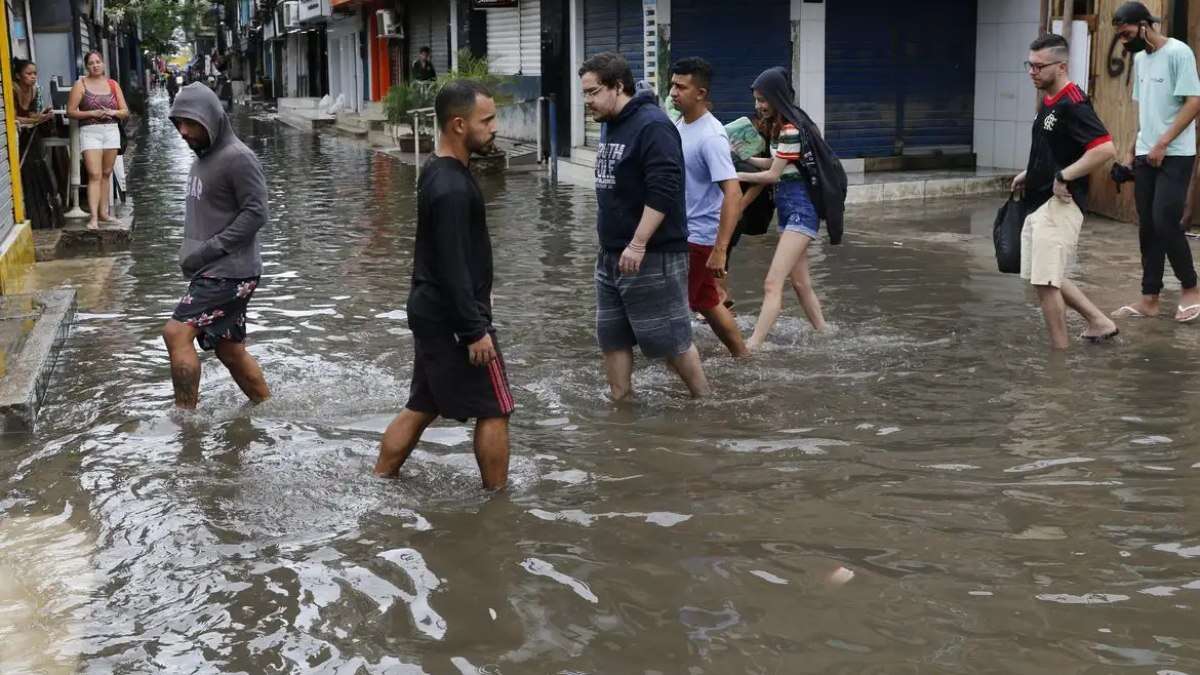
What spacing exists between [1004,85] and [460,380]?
1362cm

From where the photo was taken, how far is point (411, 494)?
548 cm

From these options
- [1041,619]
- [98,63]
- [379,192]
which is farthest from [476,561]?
[379,192]

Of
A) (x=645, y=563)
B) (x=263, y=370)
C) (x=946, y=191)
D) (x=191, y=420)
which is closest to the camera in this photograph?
(x=645, y=563)

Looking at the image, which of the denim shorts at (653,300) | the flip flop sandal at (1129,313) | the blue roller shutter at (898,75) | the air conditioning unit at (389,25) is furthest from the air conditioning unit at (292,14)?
the denim shorts at (653,300)

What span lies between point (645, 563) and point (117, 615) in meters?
1.72

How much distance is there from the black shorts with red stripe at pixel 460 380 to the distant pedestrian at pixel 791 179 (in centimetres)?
300

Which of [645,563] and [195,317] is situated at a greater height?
[195,317]

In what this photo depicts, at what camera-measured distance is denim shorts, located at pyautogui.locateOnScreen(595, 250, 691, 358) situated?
642 centimetres

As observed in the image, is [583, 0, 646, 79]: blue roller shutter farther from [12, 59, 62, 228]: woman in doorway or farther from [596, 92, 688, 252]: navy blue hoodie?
[596, 92, 688, 252]: navy blue hoodie

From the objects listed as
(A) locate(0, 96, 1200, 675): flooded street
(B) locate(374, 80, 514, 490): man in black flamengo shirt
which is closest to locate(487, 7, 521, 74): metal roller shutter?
(A) locate(0, 96, 1200, 675): flooded street

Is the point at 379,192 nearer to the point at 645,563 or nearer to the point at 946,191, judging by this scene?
the point at 946,191

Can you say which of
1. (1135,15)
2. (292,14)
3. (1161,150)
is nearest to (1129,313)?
(1161,150)

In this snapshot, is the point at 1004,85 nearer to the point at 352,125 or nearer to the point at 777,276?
the point at 777,276

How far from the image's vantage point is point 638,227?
20.5ft
